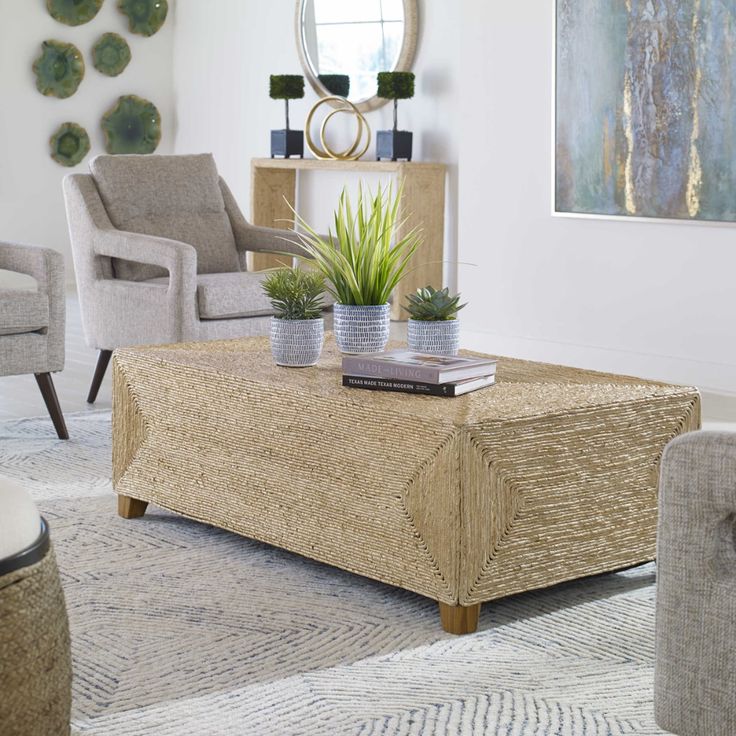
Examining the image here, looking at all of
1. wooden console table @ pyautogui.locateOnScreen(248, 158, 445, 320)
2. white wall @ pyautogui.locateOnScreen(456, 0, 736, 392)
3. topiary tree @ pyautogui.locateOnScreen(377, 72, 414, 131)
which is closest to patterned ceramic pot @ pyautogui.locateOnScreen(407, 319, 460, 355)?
white wall @ pyautogui.locateOnScreen(456, 0, 736, 392)

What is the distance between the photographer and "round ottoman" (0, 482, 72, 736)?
150cm

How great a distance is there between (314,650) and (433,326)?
89cm

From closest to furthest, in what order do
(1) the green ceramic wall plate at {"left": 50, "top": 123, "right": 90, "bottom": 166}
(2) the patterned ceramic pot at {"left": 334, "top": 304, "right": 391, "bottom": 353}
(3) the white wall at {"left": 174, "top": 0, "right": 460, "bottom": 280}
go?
(2) the patterned ceramic pot at {"left": 334, "top": 304, "right": 391, "bottom": 353}, (3) the white wall at {"left": 174, "top": 0, "right": 460, "bottom": 280}, (1) the green ceramic wall plate at {"left": 50, "top": 123, "right": 90, "bottom": 166}

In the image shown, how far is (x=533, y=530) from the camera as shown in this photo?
229cm

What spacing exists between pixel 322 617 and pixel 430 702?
1.38 feet

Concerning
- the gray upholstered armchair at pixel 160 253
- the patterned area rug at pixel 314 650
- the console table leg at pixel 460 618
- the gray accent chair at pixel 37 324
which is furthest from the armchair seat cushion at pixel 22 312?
the console table leg at pixel 460 618

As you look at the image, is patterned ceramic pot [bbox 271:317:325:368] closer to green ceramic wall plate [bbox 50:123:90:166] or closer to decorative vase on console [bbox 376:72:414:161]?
decorative vase on console [bbox 376:72:414:161]

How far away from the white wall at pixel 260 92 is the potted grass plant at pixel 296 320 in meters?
3.85

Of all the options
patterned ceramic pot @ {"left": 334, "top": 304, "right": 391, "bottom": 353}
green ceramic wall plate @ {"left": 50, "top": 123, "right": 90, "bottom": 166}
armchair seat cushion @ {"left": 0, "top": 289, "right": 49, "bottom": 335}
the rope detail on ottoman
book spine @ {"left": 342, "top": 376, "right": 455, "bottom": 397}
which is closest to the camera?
the rope detail on ottoman

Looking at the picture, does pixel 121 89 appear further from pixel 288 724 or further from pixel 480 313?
pixel 288 724

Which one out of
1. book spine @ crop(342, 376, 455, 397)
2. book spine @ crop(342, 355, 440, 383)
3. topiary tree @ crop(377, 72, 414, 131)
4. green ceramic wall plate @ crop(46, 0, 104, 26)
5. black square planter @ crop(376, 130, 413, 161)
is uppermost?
green ceramic wall plate @ crop(46, 0, 104, 26)

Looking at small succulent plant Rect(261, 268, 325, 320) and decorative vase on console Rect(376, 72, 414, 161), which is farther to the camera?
decorative vase on console Rect(376, 72, 414, 161)

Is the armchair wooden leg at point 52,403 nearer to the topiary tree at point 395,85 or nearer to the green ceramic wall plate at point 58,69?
the topiary tree at point 395,85

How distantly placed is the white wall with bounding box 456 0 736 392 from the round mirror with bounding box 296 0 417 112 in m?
1.07
